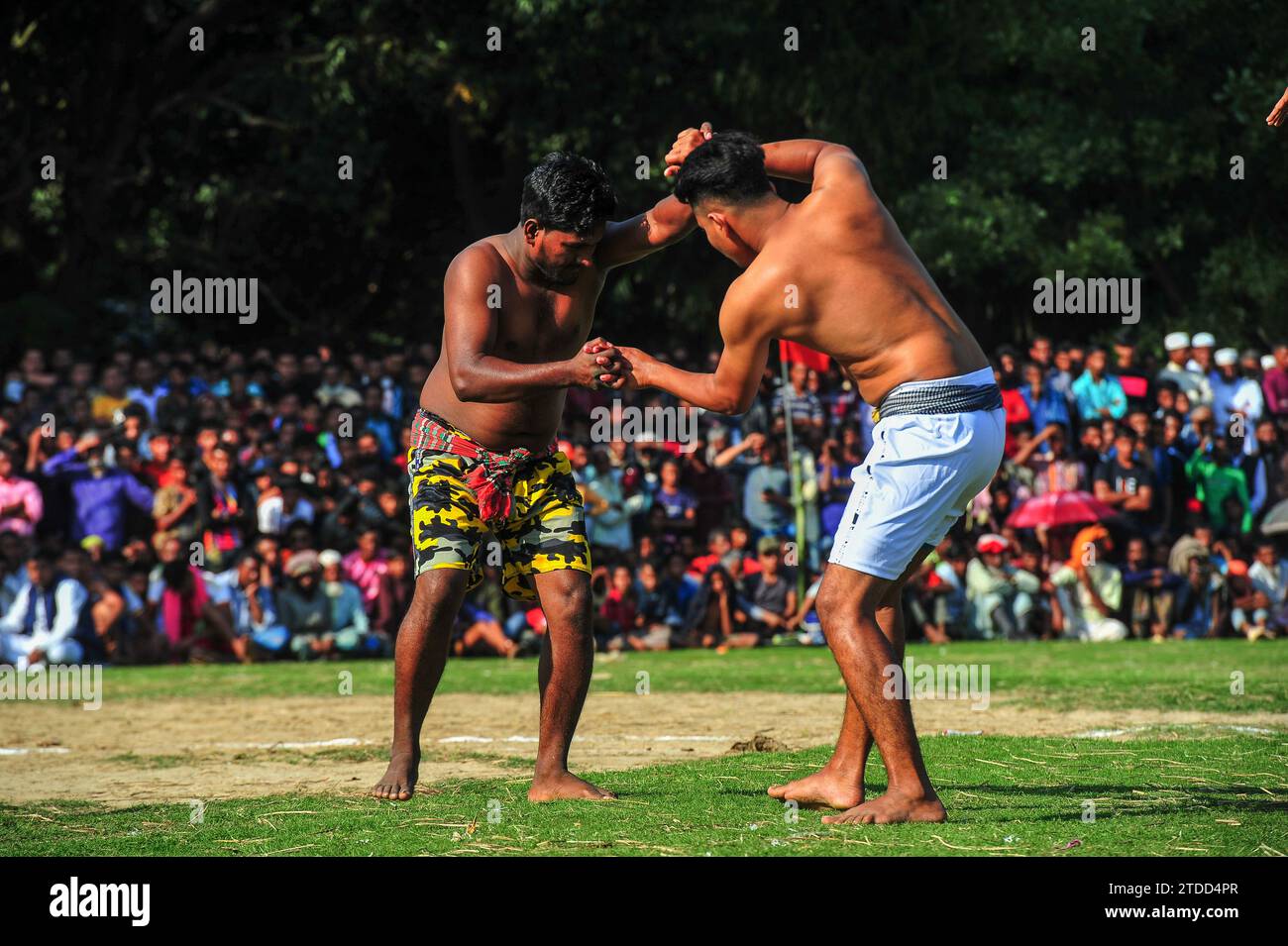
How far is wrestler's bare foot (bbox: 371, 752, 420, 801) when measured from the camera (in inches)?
229

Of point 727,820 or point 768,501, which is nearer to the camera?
point 727,820

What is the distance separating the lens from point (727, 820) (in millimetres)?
5207

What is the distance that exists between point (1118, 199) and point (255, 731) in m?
16.4

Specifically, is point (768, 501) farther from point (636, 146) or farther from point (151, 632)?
point (636, 146)

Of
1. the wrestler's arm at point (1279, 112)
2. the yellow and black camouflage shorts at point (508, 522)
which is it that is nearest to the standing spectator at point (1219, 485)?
the wrestler's arm at point (1279, 112)

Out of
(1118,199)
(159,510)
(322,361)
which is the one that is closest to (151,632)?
(159,510)

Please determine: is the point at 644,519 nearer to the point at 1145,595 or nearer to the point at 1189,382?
the point at 1145,595

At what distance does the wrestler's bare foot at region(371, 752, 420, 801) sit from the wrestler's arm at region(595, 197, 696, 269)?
198cm

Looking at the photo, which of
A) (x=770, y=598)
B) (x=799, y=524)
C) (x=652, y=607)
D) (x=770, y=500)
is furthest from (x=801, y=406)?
(x=652, y=607)

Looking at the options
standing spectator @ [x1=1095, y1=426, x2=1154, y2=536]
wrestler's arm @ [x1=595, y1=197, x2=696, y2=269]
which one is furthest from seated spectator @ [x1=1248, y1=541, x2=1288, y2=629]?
wrestler's arm @ [x1=595, y1=197, x2=696, y2=269]

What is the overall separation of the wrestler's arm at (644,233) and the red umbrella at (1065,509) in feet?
30.1

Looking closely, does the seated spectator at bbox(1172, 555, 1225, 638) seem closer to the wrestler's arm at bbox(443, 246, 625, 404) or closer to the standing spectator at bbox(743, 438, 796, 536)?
the standing spectator at bbox(743, 438, 796, 536)

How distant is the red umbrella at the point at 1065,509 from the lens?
14.6 metres

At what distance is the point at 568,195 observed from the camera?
5.96 m
